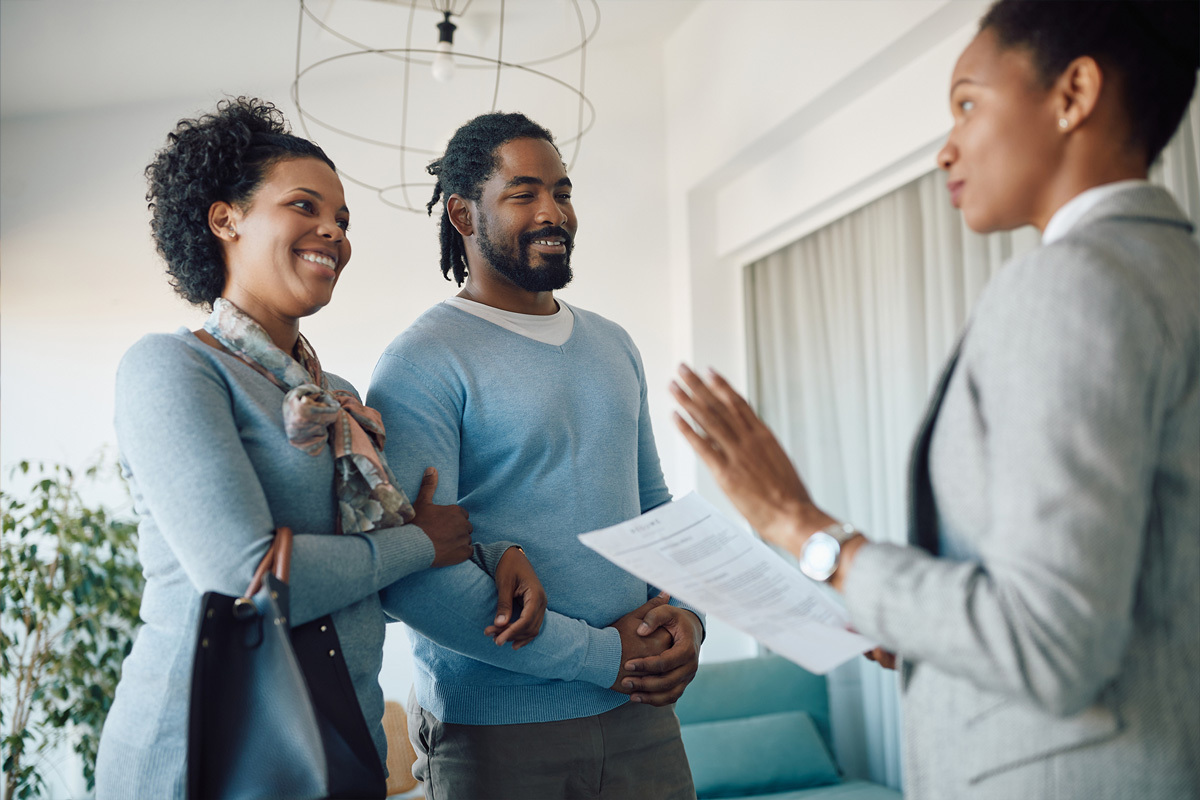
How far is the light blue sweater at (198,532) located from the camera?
104 centimetres

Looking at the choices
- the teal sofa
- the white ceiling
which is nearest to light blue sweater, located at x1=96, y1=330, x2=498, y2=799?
the teal sofa

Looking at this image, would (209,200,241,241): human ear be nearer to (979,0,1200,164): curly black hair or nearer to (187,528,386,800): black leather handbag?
(187,528,386,800): black leather handbag

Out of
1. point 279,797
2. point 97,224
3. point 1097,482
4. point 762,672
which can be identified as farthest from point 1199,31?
point 97,224

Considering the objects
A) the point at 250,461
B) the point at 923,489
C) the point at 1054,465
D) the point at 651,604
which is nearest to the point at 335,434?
the point at 250,461

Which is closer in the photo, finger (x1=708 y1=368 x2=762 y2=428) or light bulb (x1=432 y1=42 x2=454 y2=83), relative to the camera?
finger (x1=708 y1=368 x2=762 y2=428)

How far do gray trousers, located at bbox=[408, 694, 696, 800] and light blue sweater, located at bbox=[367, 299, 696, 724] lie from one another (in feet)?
0.07

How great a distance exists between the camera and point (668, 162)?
175 inches

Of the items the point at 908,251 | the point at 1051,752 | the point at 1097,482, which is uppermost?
the point at 908,251

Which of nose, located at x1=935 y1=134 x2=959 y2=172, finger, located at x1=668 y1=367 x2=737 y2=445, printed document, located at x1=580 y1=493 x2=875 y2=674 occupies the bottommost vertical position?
printed document, located at x1=580 y1=493 x2=875 y2=674

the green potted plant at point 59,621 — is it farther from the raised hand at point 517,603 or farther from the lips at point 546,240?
the raised hand at point 517,603

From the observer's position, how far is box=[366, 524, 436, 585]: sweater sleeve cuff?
1.20 m

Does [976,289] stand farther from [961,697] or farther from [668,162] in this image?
[961,697]

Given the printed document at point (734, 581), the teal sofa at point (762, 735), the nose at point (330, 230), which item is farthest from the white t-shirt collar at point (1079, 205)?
the teal sofa at point (762, 735)

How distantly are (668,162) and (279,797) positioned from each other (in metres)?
3.86
